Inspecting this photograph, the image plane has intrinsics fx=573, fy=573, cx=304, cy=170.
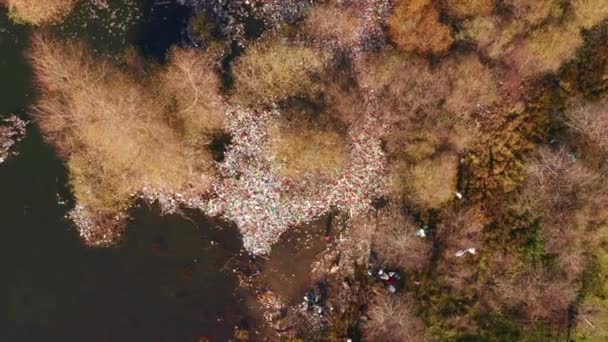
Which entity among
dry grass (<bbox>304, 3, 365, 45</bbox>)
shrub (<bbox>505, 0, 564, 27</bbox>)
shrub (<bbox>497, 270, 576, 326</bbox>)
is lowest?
shrub (<bbox>497, 270, 576, 326</bbox>)

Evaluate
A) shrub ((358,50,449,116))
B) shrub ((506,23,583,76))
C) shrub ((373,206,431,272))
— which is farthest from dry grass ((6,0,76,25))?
shrub ((506,23,583,76))

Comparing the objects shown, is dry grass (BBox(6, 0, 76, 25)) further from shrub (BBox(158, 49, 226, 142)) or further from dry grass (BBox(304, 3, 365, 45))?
dry grass (BBox(304, 3, 365, 45))

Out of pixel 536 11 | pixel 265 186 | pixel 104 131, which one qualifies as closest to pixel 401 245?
pixel 265 186

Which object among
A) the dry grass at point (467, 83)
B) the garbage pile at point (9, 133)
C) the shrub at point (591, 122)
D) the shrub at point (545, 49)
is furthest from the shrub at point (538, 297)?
the garbage pile at point (9, 133)

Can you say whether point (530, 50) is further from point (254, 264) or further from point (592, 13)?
point (254, 264)

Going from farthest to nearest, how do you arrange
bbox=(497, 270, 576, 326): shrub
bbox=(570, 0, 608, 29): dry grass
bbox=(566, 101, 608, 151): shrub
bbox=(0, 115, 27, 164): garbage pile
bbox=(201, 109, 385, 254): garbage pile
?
bbox=(201, 109, 385, 254): garbage pile < bbox=(566, 101, 608, 151): shrub < bbox=(497, 270, 576, 326): shrub < bbox=(0, 115, 27, 164): garbage pile < bbox=(570, 0, 608, 29): dry grass

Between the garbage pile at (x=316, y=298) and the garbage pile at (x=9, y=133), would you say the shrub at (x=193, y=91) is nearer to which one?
the garbage pile at (x=9, y=133)

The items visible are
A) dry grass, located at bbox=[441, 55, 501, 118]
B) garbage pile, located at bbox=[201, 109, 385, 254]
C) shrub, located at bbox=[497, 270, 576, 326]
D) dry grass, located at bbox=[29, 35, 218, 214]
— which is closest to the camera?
dry grass, located at bbox=[29, 35, 218, 214]

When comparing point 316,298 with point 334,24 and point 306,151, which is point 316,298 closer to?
point 306,151

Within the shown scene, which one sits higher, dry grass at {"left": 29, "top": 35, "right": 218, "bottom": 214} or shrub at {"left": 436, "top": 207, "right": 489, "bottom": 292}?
dry grass at {"left": 29, "top": 35, "right": 218, "bottom": 214}
